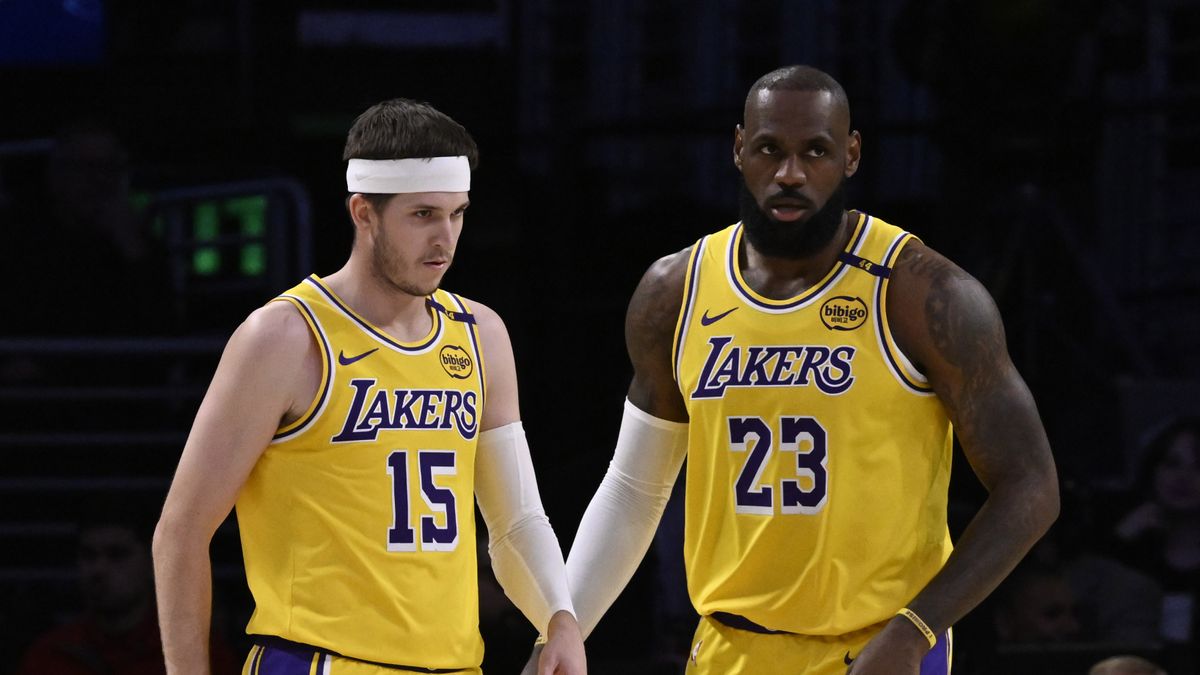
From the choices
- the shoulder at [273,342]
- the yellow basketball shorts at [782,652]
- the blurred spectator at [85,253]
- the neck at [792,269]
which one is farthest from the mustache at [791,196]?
the blurred spectator at [85,253]

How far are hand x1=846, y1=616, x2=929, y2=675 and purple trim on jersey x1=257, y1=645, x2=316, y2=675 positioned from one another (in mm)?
1005

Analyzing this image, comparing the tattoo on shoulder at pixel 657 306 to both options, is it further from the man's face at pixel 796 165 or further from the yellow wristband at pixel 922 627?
the yellow wristband at pixel 922 627

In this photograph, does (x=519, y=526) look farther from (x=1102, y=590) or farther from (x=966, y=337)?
(x=1102, y=590)

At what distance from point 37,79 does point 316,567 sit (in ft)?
22.0

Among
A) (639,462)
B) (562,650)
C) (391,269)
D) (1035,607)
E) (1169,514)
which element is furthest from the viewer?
(1169,514)

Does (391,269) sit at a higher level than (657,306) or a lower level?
higher

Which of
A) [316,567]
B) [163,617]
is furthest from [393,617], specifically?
[163,617]

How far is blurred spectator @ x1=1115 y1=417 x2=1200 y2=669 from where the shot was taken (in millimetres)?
6658

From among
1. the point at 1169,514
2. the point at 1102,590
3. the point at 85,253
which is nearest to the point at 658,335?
the point at 1102,590

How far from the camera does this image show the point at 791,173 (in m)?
3.60

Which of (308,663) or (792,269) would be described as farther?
(792,269)

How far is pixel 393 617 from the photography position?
10.9 feet

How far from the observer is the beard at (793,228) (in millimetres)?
3641

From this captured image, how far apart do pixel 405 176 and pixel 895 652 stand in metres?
1.27
